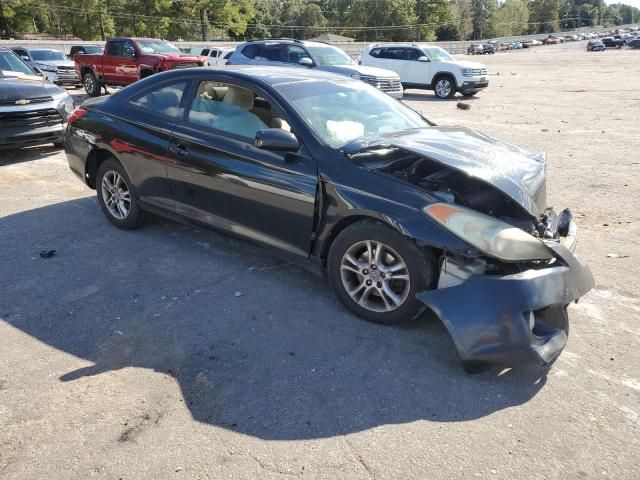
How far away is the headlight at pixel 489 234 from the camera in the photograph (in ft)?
10.2

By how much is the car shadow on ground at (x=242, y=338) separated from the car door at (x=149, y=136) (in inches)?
23.1

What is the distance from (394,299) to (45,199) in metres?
5.03

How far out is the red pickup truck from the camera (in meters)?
15.7

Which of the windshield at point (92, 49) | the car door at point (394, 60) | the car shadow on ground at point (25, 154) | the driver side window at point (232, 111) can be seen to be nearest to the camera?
the driver side window at point (232, 111)

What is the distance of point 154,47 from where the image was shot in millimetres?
16547

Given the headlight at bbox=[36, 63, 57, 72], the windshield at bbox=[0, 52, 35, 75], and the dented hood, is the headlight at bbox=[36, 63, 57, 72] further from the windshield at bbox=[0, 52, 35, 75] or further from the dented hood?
the dented hood

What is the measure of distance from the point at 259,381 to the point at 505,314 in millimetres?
1465

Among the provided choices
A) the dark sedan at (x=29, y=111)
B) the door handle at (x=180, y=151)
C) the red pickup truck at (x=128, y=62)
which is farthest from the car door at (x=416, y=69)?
the door handle at (x=180, y=151)

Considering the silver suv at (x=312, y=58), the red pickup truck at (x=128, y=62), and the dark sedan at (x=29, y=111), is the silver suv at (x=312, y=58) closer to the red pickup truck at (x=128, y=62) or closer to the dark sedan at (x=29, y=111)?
the red pickup truck at (x=128, y=62)

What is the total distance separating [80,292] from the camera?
412 centimetres

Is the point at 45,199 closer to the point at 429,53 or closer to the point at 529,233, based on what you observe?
the point at 529,233

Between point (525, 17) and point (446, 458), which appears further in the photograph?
point (525, 17)

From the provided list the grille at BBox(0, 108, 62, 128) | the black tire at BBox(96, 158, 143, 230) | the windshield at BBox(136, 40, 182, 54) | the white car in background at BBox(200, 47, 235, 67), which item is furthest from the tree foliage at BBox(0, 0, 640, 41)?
the black tire at BBox(96, 158, 143, 230)

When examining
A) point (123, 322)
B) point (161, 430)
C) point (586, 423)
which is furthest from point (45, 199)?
point (586, 423)
